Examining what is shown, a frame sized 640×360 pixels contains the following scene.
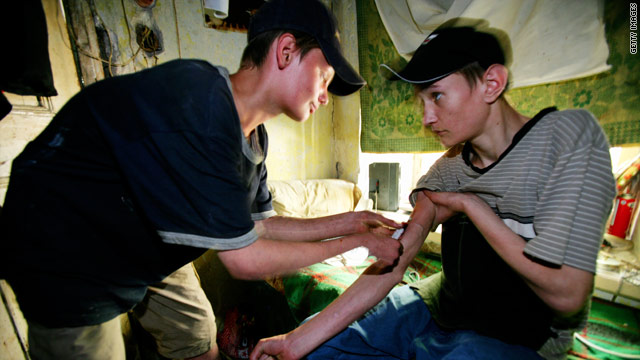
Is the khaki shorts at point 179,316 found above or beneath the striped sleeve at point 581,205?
beneath

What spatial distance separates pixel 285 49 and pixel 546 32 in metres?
1.78

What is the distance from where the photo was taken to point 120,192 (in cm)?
80

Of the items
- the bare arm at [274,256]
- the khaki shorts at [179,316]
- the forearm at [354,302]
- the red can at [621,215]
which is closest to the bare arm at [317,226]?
the forearm at [354,302]

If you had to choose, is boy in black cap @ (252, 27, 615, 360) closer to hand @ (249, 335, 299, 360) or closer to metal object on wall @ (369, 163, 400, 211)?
hand @ (249, 335, 299, 360)

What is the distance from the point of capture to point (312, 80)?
37.7 inches

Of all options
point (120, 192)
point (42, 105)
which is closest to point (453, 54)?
point (120, 192)

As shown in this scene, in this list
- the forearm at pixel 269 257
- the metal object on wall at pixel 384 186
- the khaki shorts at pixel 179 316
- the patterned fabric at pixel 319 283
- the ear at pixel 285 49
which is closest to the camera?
the forearm at pixel 269 257

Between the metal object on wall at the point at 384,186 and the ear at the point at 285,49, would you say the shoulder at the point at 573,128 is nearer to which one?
the ear at the point at 285,49

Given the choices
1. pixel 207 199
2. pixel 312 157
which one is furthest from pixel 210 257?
pixel 207 199

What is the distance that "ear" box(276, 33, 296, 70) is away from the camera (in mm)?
911

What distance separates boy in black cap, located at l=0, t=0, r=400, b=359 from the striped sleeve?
1.71 ft

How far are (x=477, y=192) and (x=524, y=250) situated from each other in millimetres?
379

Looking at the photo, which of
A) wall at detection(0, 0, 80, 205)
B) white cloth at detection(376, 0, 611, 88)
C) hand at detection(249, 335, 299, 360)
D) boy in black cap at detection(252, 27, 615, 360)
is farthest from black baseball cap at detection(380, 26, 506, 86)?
wall at detection(0, 0, 80, 205)

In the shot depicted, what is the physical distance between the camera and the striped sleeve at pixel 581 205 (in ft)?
2.43
